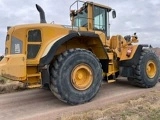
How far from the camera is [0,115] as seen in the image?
18.9 feet

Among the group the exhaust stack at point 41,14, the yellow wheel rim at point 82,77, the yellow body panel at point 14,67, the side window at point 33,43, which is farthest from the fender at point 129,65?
the yellow body panel at point 14,67

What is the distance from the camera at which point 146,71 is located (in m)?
8.30

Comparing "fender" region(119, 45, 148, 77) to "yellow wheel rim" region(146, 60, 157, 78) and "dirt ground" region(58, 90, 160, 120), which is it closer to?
"yellow wheel rim" region(146, 60, 157, 78)

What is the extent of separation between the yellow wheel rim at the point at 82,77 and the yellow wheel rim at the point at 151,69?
2.69 metres

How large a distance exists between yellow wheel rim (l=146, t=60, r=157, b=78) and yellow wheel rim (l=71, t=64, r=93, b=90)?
2.69 meters

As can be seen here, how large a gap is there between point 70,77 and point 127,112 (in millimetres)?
1693

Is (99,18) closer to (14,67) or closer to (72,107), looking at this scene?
(72,107)

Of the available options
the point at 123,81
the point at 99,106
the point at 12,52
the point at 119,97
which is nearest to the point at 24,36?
the point at 12,52

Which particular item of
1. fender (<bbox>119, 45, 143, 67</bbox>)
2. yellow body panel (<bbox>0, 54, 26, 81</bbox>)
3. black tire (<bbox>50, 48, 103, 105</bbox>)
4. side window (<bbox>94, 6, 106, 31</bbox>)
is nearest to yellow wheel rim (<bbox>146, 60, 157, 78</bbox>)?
fender (<bbox>119, 45, 143, 67</bbox>)

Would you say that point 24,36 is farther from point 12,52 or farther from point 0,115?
point 0,115

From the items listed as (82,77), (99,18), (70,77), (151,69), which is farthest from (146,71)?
(70,77)

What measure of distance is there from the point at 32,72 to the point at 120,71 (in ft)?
10.6

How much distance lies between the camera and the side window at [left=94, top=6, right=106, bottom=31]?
7.82 metres

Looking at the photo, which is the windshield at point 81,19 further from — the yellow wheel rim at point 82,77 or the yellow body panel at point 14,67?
the yellow body panel at point 14,67
